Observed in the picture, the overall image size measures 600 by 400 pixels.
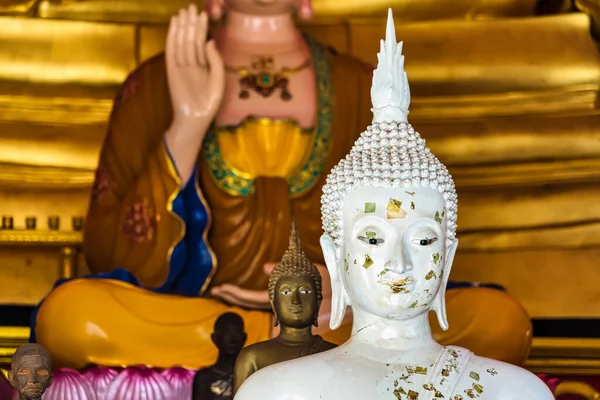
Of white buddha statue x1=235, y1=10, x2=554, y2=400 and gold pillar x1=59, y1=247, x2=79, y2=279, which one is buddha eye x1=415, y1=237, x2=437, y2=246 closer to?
white buddha statue x1=235, y1=10, x2=554, y2=400

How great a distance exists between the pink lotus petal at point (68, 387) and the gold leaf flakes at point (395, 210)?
6.39ft

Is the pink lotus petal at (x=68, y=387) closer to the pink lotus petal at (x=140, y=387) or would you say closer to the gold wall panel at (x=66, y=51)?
the pink lotus petal at (x=140, y=387)

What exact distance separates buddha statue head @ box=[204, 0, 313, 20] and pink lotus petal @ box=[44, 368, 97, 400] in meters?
1.66

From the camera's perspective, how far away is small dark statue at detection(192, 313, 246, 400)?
3.90 metres

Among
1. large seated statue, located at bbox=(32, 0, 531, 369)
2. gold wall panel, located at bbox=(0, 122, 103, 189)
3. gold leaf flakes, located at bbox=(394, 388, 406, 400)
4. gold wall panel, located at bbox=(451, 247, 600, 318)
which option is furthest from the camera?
gold wall panel, located at bbox=(0, 122, 103, 189)

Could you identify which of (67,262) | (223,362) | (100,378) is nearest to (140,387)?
(100,378)

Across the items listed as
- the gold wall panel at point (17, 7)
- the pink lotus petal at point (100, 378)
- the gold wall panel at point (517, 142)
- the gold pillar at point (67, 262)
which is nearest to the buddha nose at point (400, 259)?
the pink lotus petal at point (100, 378)

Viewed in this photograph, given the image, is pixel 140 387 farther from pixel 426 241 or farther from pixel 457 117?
pixel 457 117

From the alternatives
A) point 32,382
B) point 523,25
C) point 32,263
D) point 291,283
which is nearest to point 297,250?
point 291,283

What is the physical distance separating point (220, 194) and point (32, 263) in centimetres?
100

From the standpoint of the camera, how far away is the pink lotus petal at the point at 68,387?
4.24 m

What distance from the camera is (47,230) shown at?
5.65 meters

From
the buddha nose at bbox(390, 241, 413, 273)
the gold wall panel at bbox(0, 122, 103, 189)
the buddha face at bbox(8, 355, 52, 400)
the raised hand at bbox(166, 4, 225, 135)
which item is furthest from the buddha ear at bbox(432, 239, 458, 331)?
the gold wall panel at bbox(0, 122, 103, 189)

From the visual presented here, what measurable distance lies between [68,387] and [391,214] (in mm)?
1965
